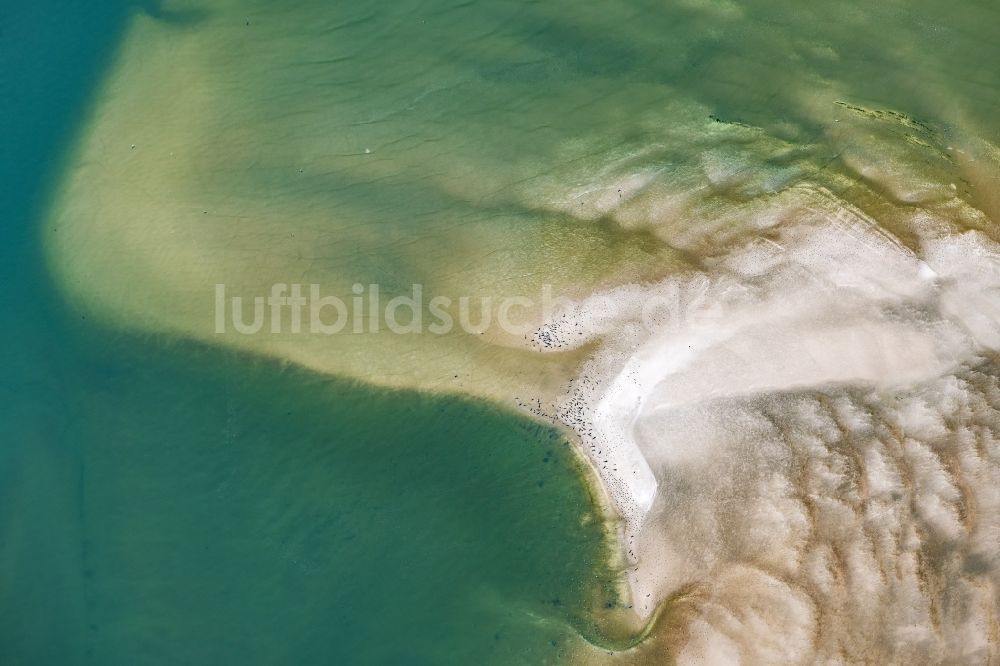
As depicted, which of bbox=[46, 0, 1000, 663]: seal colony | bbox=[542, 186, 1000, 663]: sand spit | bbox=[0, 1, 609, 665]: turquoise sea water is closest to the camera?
bbox=[542, 186, 1000, 663]: sand spit

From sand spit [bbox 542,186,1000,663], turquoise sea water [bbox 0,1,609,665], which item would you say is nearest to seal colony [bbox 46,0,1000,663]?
sand spit [bbox 542,186,1000,663]

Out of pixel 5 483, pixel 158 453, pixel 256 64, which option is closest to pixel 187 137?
pixel 256 64

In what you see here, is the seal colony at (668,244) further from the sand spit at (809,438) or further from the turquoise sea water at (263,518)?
the turquoise sea water at (263,518)

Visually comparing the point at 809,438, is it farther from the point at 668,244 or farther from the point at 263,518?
the point at 263,518

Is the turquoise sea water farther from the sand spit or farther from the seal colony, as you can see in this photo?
the sand spit

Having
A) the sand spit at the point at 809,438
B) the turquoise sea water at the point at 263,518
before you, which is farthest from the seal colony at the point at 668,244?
the turquoise sea water at the point at 263,518

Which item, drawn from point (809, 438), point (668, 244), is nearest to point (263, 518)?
point (668, 244)
